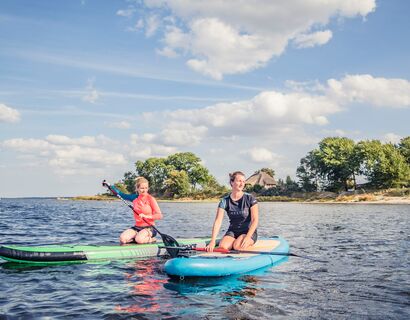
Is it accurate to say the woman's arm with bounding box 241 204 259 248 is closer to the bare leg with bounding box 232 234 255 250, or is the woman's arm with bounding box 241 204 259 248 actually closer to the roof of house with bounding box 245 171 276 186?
the bare leg with bounding box 232 234 255 250

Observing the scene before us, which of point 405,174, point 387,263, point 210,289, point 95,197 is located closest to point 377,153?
point 405,174

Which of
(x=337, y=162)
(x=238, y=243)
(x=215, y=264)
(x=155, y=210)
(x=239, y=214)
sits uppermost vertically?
(x=337, y=162)

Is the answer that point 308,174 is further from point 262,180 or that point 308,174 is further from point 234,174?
point 234,174

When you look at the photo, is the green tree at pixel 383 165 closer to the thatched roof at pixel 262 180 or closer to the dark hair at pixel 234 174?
the thatched roof at pixel 262 180

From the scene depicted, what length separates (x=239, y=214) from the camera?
29.4 ft

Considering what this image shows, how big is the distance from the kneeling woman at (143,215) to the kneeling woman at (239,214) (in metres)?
2.40

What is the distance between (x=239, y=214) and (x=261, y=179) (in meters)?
83.3

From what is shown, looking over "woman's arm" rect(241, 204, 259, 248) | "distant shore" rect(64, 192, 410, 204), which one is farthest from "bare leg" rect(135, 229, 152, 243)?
"distant shore" rect(64, 192, 410, 204)

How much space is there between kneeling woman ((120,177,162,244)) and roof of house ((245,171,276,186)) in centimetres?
7998

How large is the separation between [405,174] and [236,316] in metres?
63.4

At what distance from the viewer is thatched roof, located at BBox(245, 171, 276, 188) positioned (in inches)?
3553

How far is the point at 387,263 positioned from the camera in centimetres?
992

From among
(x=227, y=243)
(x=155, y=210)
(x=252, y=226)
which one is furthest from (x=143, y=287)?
(x=155, y=210)

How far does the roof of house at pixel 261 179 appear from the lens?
9054 centimetres
